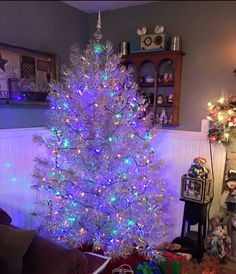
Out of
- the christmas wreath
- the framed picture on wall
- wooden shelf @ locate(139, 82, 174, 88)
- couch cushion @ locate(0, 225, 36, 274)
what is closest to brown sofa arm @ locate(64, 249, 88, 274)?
couch cushion @ locate(0, 225, 36, 274)

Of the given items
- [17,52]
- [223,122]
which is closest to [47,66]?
[17,52]

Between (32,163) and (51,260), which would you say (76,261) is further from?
(32,163)

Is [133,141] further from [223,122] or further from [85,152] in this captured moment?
[223,122]

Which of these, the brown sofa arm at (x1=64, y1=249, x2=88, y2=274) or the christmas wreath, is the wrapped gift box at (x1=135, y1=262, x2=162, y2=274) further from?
the christmas wreath

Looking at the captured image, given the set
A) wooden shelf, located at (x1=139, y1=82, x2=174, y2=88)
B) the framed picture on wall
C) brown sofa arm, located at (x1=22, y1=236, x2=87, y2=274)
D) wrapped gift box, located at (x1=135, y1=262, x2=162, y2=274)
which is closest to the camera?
brown sofa arm, located at (x1=22, y1=236, x2=87, y2=274)

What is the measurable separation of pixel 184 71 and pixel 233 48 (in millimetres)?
497

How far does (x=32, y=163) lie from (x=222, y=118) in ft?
6.15

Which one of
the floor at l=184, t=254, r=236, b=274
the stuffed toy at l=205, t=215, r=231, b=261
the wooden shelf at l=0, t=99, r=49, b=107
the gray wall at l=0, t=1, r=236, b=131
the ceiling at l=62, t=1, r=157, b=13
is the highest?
the ceiling at l=62, t=1, r=157, b=13

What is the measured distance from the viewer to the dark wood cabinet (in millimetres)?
2699

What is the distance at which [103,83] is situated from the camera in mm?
1927

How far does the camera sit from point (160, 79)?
2.81m

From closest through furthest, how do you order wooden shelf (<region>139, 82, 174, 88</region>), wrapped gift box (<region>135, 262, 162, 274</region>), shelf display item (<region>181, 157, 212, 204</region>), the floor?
wrapped gift box (<region>135, 262, 162, 274</region>), the floor, shelf display item (<region>181, 157, 212, 204</region>), wooden shelf (<region>139, 82, 174, 88</region>)

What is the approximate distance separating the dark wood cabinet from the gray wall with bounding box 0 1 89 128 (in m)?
0.71

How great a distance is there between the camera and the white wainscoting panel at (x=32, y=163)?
7.79 ft
